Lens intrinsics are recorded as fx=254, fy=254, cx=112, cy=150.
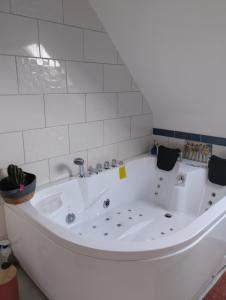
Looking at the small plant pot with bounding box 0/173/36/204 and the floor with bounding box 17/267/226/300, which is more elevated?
the small plant pot with bounding box 0/173/36/204

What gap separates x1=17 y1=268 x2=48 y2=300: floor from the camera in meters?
1.59

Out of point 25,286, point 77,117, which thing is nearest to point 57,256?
point 25,286

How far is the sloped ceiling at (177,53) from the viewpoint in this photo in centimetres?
157

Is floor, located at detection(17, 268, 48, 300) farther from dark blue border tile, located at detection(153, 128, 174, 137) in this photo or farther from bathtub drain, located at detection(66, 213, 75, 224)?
dark blue border tile, located at detection(153, 128, 174, 137)

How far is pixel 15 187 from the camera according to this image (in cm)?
151

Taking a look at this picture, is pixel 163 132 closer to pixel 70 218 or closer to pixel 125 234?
pixel 125 234

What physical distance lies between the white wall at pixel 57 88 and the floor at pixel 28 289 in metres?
0.33

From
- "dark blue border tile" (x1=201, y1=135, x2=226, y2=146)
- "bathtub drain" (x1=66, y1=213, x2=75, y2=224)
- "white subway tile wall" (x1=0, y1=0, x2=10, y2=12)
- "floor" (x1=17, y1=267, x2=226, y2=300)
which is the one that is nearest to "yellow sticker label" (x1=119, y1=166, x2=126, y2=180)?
"bathtub drain" (x1=66, y1=213, x2=75, y2=224)

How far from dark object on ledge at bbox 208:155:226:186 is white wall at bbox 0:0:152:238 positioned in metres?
0.84

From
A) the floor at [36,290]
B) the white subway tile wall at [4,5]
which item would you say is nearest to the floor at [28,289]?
the floor at [36,290]

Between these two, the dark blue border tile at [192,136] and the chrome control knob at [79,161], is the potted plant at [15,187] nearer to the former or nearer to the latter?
the chrome control knob at [79,161]

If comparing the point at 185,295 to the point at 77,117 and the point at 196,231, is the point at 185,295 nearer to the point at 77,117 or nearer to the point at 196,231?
the point at 196,231

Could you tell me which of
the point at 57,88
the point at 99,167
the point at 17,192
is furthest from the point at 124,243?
the point at 57,88

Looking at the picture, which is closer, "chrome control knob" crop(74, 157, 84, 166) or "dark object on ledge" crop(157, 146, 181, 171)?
"chrome control knob" crop(74, 157, 84, 166)
